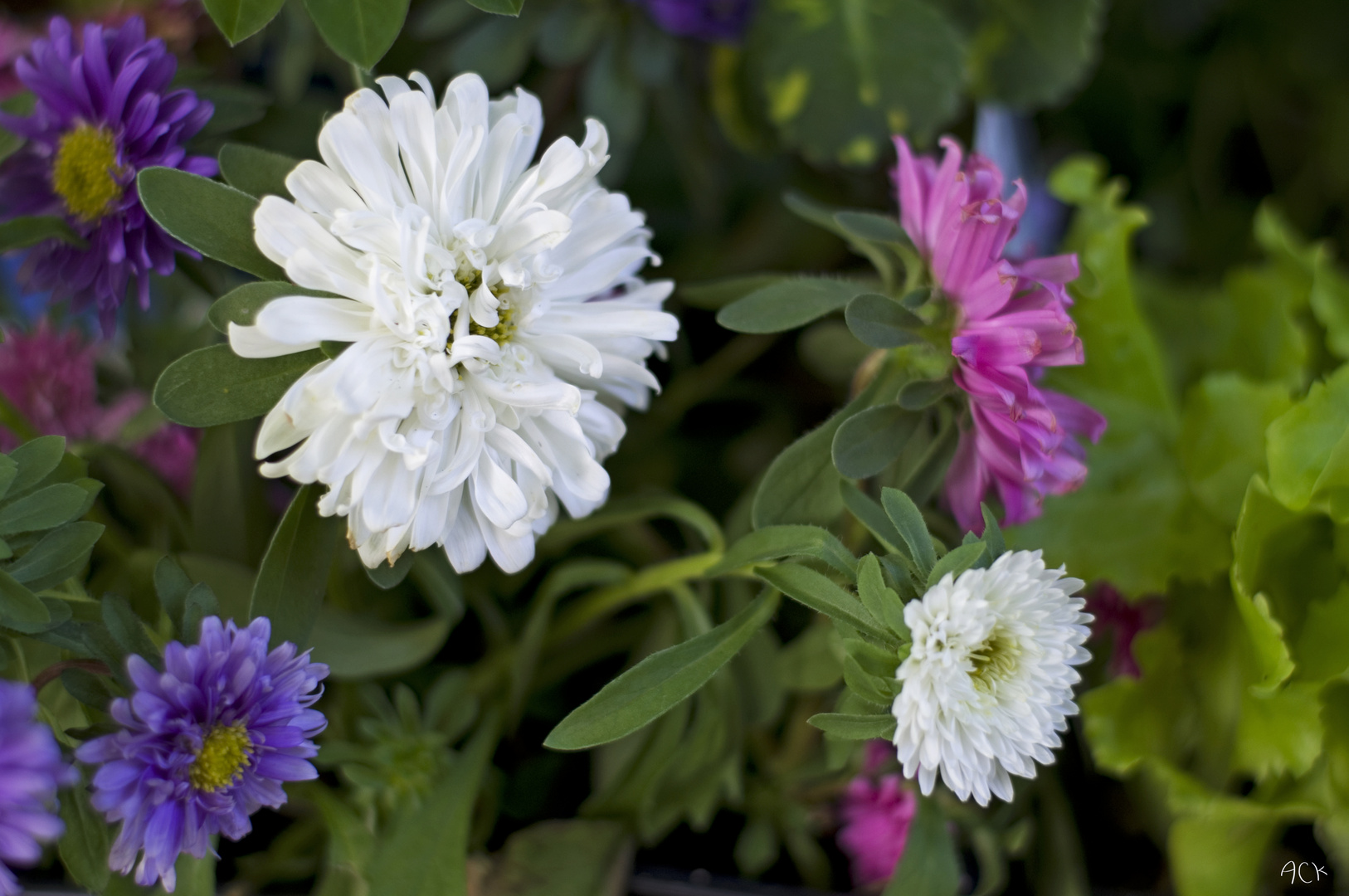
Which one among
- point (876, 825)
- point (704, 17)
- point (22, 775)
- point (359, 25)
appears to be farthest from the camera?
point (704, 17)

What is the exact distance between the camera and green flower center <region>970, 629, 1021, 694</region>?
0.30 m

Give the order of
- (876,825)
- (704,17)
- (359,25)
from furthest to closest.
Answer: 1. (704,17)
2. (876,825)
3. (359,25)

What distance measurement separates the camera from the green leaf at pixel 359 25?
0.32 meters

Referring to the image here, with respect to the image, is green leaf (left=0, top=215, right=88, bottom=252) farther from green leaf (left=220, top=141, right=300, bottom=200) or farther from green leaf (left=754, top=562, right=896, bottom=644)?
green leaf (left=754, top=562, right=896, bottom=644)

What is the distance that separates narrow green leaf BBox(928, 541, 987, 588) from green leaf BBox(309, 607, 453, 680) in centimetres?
22

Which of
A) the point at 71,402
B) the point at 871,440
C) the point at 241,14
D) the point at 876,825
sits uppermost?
the point at 241,14

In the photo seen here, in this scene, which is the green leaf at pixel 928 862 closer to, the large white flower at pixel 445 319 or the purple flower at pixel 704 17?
the large white flower at pixel 445 319

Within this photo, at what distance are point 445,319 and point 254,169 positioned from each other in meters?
0.11

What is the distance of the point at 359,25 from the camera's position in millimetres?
322

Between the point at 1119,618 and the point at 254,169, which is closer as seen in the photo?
the point at 254,169

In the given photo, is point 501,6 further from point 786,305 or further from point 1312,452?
point 1312,452

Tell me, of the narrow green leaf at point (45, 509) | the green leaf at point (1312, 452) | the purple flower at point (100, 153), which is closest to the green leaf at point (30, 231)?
the purple flower at point (100, 153)

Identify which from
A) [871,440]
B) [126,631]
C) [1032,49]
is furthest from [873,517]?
[1032,49]

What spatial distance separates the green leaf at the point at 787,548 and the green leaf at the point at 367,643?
0.44 feet
